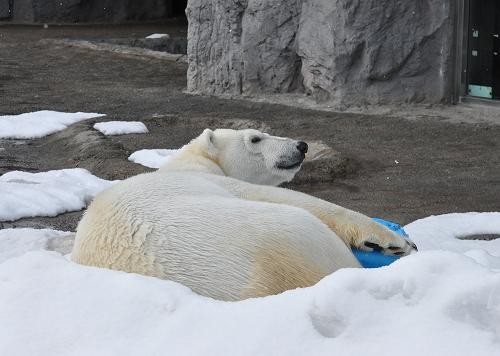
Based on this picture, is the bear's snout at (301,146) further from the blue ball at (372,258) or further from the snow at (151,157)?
the snow at (151,157)

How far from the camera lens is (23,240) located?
13.1 ft

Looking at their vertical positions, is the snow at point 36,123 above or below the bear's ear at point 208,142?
below

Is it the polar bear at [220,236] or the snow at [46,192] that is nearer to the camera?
the polar bear at [220,236]

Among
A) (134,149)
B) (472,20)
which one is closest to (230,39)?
(472,20)

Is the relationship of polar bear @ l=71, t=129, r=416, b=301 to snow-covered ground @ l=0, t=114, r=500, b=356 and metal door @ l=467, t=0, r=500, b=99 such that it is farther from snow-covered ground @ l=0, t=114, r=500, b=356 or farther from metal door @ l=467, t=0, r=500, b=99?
metal door @ l=467, t=0, r=500, b=99

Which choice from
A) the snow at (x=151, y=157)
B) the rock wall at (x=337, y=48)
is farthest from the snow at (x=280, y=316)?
the rock wall at (x=337, y=48)

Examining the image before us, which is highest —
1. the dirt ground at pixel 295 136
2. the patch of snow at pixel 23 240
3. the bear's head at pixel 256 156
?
the bear's head at pixel 256 156

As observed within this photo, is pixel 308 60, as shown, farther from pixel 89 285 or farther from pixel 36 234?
pixel 89 285

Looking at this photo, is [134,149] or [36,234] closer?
[36,234]

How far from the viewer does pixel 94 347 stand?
6.12 ft

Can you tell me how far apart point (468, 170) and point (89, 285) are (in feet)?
13.1

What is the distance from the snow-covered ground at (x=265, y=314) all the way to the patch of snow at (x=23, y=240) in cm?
164

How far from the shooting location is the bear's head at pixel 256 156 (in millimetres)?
3729

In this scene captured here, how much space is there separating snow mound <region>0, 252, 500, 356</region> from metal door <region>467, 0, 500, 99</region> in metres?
6.24
